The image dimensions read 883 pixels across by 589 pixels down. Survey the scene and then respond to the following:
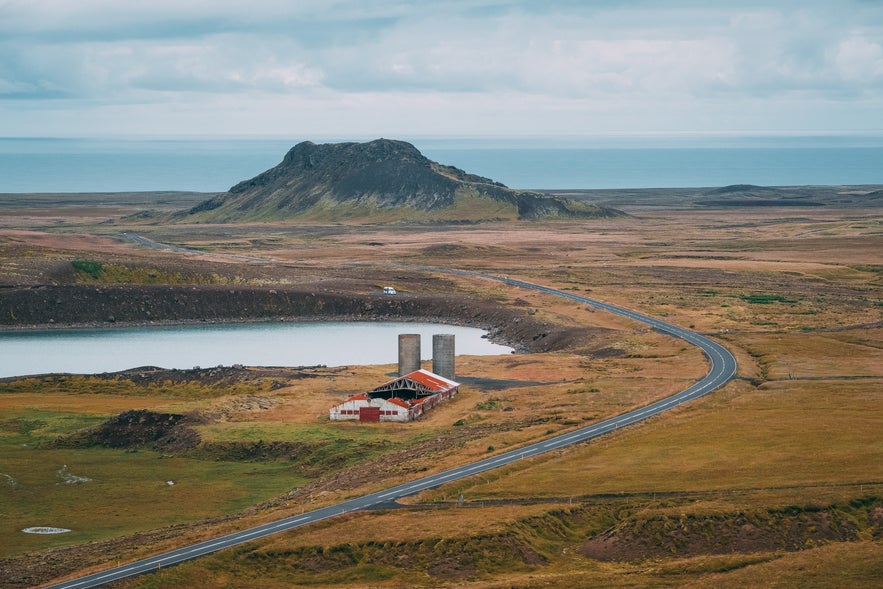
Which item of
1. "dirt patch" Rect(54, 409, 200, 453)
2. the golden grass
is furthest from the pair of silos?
the golden grass

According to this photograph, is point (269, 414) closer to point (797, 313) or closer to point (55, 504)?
point (55, 504)

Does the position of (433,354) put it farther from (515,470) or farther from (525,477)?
(525,477)

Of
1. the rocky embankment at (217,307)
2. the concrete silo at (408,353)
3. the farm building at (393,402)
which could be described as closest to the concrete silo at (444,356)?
the concrete silo at (408,353)

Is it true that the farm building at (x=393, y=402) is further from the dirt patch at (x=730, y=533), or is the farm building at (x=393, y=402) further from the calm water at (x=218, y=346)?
the dirt patch at (x=730, y=533)

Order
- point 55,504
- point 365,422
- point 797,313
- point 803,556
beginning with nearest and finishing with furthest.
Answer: point 803,556 → point 55,504 → point 365,422 → point 797,313

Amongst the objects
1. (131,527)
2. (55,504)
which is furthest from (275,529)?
(55,504)

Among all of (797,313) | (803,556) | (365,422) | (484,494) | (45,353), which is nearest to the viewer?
(803,556)
